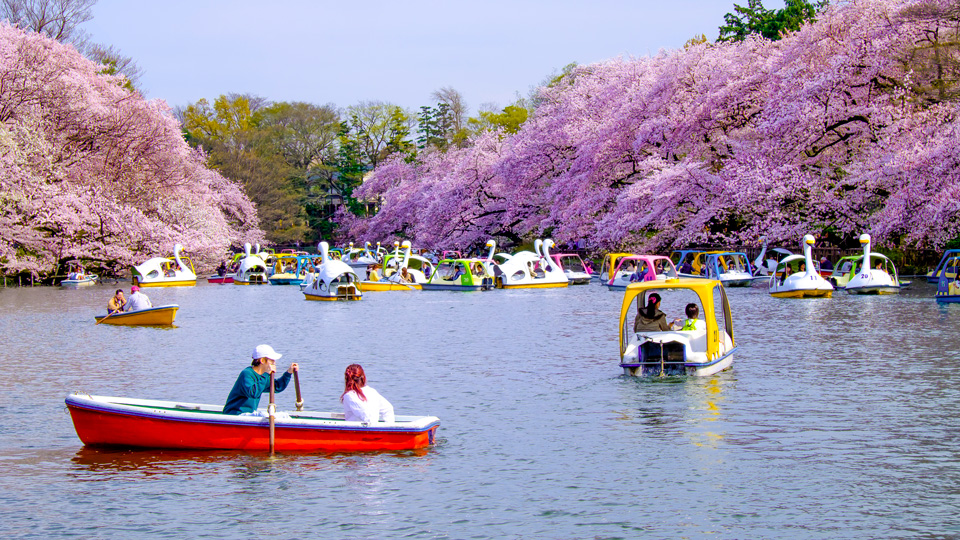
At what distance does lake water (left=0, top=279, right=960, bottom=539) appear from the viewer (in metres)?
11.3

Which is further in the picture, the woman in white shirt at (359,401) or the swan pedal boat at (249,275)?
the swan pedal boat at (249,275)

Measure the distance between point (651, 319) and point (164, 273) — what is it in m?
48.1

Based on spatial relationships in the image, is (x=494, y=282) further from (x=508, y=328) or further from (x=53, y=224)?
(x=53, y=224)

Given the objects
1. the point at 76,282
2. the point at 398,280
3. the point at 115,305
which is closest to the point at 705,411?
the point at 115,305

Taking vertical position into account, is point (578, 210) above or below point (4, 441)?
above

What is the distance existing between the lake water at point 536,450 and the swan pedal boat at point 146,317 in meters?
3.26

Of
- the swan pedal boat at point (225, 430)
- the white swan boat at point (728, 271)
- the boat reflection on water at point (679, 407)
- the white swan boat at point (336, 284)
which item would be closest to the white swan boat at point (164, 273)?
the white swan boat at point (336, 284)

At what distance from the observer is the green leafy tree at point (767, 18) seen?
85.4 metres

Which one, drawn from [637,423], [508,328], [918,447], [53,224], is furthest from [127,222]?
[918,447]

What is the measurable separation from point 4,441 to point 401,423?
21.6 ft

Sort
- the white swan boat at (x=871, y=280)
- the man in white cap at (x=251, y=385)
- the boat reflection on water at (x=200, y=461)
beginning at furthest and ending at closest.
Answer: the white swan boat at (x=871, y=280) < the man in white cap at (x=251, y=385) < the boat reflection on water at (x=200, y=461)

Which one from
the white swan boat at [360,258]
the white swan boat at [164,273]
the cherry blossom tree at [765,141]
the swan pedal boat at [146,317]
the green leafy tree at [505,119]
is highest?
the green leafy tree at [505,119]

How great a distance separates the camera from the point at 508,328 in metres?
32.6

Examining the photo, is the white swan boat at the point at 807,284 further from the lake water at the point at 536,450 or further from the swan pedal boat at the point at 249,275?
the swan pedal boat at the point at 249,275
